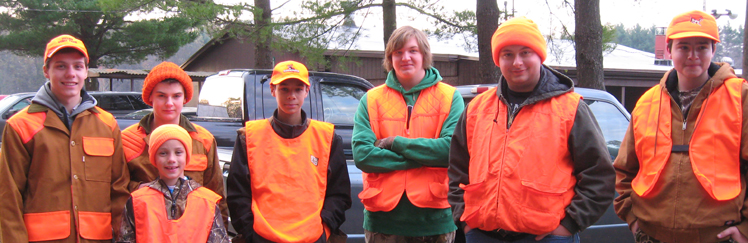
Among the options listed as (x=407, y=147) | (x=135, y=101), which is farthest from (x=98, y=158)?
(x=135, y=101)

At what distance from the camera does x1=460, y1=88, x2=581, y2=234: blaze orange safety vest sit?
8.33 feet

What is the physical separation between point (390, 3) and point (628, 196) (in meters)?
10.0

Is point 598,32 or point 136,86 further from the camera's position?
point 136,86

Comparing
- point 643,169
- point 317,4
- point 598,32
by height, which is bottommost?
point 643,169

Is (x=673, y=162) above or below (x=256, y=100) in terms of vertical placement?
below

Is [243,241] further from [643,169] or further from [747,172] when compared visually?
[747,172]

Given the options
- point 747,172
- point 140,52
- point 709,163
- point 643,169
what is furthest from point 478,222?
point 140,52

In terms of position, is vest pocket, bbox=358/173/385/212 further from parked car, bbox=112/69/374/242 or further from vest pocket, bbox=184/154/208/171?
parked car, bbox=112/69/374/242

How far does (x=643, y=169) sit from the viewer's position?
2914 mm

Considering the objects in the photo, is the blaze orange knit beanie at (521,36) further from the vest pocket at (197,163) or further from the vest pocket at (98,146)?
the vest pocket at (98,146)

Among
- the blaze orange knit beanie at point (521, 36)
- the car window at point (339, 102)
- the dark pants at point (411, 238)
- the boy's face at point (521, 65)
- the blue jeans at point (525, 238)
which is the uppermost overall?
the blaze orange knit beanie at point (521, 36)

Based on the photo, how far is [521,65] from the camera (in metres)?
2.69

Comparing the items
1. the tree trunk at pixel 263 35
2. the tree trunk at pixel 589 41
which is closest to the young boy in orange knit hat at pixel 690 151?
the tree trunk at pixel 589 41

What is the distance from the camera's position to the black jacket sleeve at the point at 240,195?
120 inches
